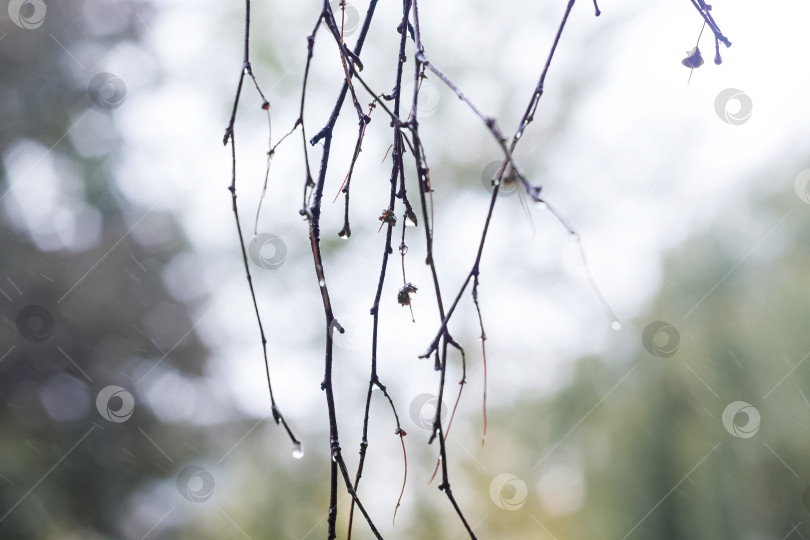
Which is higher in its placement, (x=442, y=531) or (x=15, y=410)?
(x=15, y=410)

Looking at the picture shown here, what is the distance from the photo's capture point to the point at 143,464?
3146mm

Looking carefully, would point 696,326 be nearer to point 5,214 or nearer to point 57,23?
point 5,214

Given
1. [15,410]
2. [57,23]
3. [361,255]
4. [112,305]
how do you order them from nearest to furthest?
1. [15,410]
2. [112,305]
3. [57,23]
4. [361,255]

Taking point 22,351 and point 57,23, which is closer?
point 22,351

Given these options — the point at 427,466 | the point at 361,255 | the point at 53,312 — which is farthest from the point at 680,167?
the point at 53,312

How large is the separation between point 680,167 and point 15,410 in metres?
3.58

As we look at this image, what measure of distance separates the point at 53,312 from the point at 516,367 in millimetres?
2518

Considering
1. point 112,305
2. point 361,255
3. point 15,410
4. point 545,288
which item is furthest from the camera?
point 361,255

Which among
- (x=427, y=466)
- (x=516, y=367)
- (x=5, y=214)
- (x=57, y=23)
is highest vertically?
(x=57, y=23)

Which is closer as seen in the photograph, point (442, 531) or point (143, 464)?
point (143, 464)

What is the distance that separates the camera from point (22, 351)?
3.01 metres

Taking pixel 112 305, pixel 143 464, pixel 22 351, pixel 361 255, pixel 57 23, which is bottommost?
pixel 143 464

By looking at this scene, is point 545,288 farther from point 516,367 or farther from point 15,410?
point 15,410

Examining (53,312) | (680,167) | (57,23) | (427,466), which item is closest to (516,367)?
(427,466)
